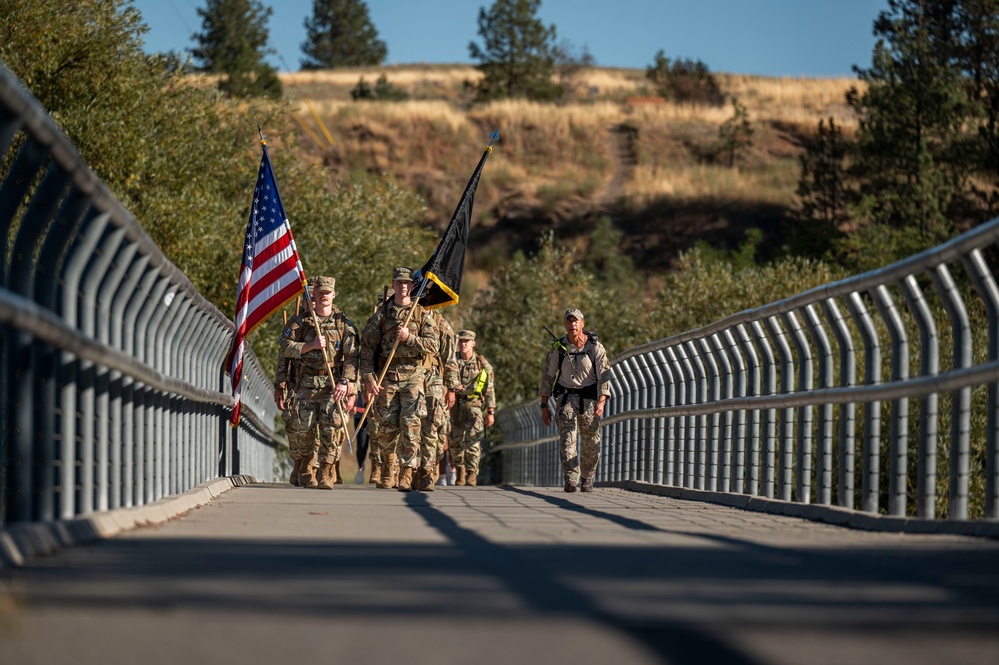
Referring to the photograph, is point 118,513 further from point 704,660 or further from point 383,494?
point 383,494

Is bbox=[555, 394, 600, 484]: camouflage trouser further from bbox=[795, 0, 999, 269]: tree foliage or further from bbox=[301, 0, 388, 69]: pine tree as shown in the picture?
bbox=[301, 0, 388, 69]: pine tree

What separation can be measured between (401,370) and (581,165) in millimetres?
76529

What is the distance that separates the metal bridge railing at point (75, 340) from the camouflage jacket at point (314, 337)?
619cm

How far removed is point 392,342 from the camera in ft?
55.9

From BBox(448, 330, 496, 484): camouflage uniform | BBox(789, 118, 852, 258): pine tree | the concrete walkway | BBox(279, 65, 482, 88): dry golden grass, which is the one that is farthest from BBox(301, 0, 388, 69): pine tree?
the concrete walkway

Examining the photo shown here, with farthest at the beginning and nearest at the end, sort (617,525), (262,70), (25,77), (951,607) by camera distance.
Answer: (262,70), (25,77), (617,525), (951,607)

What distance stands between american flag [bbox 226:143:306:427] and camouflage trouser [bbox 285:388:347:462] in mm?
1083

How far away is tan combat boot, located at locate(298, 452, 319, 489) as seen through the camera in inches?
722

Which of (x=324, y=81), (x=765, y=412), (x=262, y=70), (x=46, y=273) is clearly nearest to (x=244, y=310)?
(x=765, y=412)

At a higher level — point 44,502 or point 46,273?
point 46,273

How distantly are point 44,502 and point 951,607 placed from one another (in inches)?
152

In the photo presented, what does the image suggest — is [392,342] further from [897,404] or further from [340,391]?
[897,404]

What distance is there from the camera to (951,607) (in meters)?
5.16

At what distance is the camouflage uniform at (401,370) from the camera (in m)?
17.0
